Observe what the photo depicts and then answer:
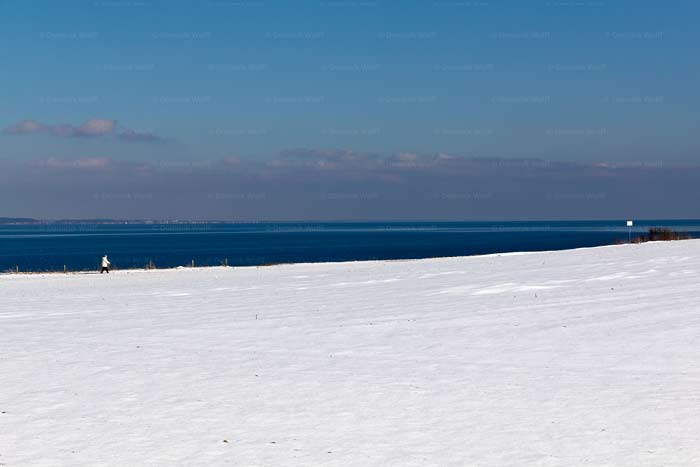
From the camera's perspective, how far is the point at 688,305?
2233cm

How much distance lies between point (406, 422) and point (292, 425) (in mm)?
1552

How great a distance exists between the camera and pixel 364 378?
14617 mm

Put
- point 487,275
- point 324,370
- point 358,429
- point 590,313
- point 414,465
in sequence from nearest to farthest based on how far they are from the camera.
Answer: point 414,465 < point 358,429 < point 324,370 < point 590,313 < point 487,275

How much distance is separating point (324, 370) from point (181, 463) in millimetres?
5995

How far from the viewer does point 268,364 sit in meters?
16.1

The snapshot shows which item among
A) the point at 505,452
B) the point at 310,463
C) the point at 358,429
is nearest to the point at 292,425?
the point at 358,429

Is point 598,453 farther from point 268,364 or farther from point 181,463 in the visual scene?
point 268,364

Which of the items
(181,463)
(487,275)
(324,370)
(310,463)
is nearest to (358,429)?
(310,463)

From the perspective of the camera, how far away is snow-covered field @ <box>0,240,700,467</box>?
1020 centimetres

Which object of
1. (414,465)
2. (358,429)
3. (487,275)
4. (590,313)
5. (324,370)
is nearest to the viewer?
(414,465)

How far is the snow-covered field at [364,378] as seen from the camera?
33.5 feet

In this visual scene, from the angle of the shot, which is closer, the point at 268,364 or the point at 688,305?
the point at 268,364

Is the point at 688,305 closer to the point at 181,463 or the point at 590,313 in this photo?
the point at 590,313

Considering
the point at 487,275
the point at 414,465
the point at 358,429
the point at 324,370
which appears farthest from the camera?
the point at 487,275
